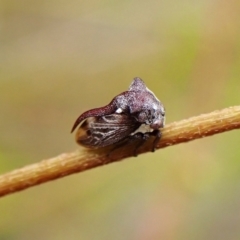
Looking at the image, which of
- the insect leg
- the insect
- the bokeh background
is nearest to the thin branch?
the insect leg

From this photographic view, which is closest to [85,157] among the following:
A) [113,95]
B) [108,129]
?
[108,129]

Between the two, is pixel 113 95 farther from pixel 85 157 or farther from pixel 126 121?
pixel 85 157

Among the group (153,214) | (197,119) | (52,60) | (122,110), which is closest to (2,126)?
(52,60)

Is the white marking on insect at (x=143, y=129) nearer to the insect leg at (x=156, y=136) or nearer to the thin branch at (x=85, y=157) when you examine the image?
the insect leg at (x=156, y=136)

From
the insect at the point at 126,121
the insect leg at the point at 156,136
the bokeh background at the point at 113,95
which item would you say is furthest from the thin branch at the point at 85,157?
the bokeh background at the point at 113,95

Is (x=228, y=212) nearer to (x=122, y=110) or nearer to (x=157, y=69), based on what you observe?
(x=157, y=69)

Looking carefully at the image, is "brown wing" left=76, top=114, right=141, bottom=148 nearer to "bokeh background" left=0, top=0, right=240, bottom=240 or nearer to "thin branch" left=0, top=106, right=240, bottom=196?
"thin branch" left=0, top=106, right=240, bottom=196
